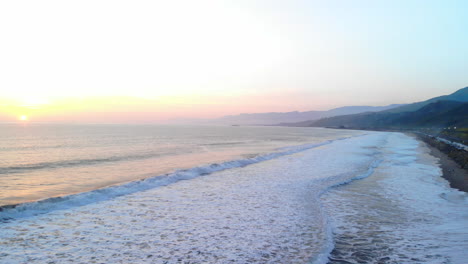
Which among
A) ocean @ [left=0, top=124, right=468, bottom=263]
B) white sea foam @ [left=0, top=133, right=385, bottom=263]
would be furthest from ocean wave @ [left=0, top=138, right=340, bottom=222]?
white sea foam @ [left=0, top=133, right=385, bottom=263]

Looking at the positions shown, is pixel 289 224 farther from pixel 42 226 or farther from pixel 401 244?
pixel 42 226

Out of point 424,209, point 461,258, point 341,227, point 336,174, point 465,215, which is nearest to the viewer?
point 461,258

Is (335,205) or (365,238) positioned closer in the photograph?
(365,238)

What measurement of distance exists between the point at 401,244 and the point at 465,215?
14.5 feet

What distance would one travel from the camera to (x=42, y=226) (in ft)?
30.3

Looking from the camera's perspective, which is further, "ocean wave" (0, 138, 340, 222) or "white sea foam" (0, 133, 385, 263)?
"ocean wave" (0, 138, 340, 222)

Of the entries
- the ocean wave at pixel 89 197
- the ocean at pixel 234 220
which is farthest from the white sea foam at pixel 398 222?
the ocean wave at pixel 89 197

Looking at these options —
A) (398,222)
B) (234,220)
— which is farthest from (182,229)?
(398,222)

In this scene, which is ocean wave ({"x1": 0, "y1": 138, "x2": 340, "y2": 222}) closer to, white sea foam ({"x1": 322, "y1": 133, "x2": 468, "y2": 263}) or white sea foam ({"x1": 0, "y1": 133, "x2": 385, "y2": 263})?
white sea foam ({"x1": 0, "y1": 133, "x2": 385, "y2": 263})

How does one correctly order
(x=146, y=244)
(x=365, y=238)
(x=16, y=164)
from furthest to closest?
(x=16, y=164), (x=365, y=238), (x=146, y=244)

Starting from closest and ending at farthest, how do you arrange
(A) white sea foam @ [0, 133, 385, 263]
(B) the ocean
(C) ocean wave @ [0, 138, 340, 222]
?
1. (A) white sea foam @ [0, 133, 385, 263]
2. (B) the ocean
3. (C) ocean wave @ [0, 138, 340, 222]

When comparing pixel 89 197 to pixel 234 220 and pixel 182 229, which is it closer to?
pixel 182 229

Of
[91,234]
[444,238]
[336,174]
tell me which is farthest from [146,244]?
[336,174]

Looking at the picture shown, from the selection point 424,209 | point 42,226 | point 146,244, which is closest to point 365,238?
point 424,209
